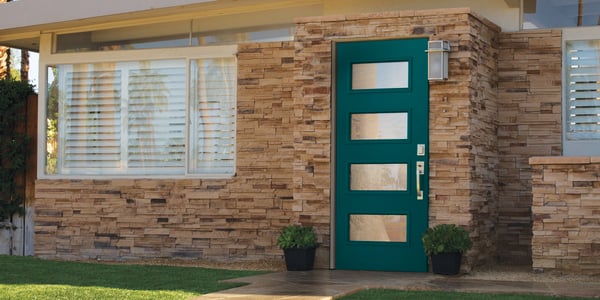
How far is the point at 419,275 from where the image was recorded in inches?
397

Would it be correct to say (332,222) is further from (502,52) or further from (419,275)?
(502,52)

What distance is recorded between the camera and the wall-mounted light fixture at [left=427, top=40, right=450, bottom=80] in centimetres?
1035

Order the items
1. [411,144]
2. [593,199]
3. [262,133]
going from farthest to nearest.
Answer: [262,133]
[411,144]
[593,199]

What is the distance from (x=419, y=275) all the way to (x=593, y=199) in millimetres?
1971

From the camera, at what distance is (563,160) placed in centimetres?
1002

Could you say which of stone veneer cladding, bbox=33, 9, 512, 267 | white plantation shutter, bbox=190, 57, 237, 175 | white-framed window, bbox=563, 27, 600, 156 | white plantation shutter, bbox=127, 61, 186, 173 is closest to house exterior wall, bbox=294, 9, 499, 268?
stone veneer cladding, bbox=33, 9, 512, 267

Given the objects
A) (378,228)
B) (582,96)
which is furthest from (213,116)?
(582,96)

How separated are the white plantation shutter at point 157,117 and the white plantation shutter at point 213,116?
0.61 feet

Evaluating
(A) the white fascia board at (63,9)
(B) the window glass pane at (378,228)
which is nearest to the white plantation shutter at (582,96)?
(B) the window glass pane at (378,228)

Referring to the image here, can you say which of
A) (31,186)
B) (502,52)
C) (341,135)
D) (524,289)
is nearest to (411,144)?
(341,135)

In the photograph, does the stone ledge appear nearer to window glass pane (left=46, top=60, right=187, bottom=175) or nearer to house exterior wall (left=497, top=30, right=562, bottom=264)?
house exterior wall (left=497, top=30, right=562, bottom=264)

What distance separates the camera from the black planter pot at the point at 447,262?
10.0 m

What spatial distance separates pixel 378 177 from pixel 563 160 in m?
2.03

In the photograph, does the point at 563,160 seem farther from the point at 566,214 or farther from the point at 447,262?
the point at 447,262
